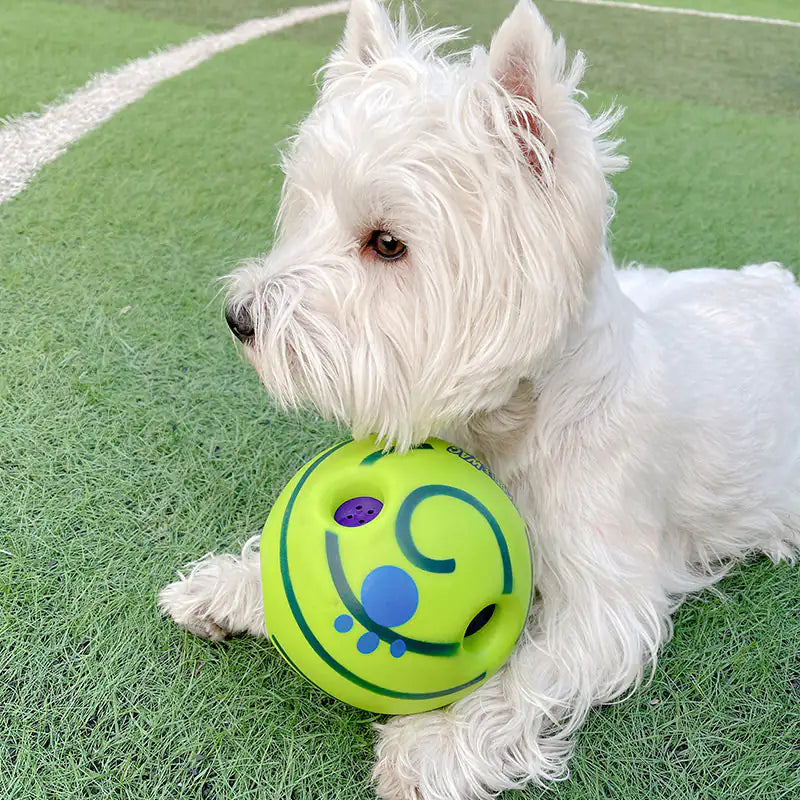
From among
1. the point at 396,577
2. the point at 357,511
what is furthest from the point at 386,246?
the point at 396,577

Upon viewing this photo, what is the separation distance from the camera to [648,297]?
250 centimetres

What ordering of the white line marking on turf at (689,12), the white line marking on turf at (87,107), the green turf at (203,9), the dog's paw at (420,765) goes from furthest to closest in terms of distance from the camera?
the white line marking on turf at (689,12), the green turf at (203,9), the white line marking on turf at (87,107), the dog's paw at (420,765)

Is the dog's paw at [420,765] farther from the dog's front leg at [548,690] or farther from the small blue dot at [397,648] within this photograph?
the small blue dot at [397,648]

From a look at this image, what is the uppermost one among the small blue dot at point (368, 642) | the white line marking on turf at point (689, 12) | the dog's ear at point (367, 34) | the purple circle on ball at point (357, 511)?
the dog's ear at point (367, 34)

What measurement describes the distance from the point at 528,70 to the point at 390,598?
41.8 inches

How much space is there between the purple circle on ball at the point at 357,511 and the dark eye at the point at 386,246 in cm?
53

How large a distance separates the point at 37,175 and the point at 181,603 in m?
3.09

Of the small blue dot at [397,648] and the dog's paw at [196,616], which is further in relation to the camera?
the dog's paw at [196,616]

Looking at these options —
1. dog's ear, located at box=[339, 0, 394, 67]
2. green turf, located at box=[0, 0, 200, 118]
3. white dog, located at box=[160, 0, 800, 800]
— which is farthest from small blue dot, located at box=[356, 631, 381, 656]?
green turf, located at box=[0, 0, 200, 118]

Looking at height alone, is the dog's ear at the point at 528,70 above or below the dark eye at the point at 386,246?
above

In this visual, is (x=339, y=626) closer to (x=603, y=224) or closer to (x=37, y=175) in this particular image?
(x=603, y=224)

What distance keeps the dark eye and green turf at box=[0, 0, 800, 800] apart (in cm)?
113

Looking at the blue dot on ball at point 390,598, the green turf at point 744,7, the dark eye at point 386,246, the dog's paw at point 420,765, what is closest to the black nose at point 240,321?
the dark eye at point 386,246

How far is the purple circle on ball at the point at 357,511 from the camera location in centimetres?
151
